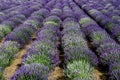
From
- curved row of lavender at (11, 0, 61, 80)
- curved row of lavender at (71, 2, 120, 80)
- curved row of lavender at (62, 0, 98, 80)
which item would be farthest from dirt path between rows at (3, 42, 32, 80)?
curved row of lavender at (71, 2, 120, 80)

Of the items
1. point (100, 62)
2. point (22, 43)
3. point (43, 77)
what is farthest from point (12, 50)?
point (43, 77)

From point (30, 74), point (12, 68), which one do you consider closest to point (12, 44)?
point (12, 68)

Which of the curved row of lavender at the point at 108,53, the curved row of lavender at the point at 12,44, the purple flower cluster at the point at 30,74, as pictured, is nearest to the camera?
the purple flower cluster at the point at 30,74

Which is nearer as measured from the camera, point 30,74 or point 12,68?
point 30,74

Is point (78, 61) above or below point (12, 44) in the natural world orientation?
above

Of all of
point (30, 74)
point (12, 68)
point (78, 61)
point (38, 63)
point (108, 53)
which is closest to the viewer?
point (30, 74)

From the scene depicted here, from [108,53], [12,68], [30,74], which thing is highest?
[30,74]

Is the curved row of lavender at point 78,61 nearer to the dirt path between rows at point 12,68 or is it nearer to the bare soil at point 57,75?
the bare soil at point 57,75

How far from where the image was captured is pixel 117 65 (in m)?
7.65

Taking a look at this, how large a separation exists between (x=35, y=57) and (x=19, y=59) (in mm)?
2111

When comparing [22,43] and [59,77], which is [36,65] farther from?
[22,43]

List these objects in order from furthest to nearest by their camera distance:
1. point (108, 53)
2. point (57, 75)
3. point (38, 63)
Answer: point (108, 53) → point (57, 75) → point (38, 63)

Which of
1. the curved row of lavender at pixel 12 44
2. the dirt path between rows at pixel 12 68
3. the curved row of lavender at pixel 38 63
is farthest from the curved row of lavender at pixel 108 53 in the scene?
the curved row of lavender at pixel 12 44

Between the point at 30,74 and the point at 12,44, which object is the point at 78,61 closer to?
the point at 30,74
